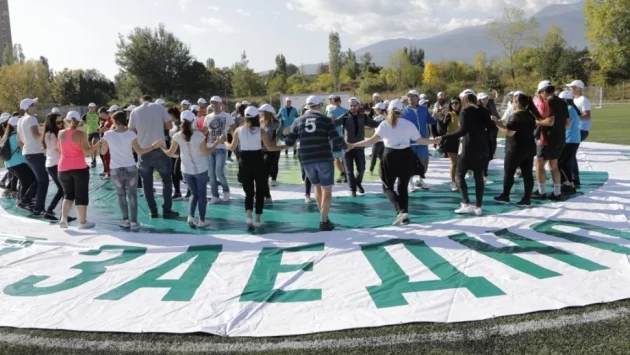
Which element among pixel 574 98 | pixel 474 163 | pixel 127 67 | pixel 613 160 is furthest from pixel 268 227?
pixel 127 67

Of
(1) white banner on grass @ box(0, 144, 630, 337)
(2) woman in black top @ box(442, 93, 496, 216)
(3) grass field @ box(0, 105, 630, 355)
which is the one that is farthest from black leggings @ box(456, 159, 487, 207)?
(3) grass field @ box(0, 105, 630, 355)

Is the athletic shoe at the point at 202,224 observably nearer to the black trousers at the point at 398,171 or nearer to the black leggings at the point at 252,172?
the black leggings at the point at 252,172

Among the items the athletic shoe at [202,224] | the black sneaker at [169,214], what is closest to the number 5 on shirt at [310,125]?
the athletic shoe at [202,224]

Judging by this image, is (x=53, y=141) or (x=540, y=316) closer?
(x=540, y=316)

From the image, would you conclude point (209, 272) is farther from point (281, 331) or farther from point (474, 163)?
point (474, 163)

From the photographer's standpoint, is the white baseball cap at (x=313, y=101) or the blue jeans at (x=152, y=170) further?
the blue jeans at (x=152, y=170)

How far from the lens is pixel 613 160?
11781 mm

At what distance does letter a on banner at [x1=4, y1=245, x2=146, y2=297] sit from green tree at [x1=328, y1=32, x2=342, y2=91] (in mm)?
53026

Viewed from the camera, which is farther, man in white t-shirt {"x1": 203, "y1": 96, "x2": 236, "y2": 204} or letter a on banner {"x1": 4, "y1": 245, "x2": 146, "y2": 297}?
man in white t-shirt {"x1": 203, "y1": 96, "x2": 236, "y2": 204}

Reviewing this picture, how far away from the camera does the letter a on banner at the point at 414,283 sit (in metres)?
4.40

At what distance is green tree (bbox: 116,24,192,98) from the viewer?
2274 inches

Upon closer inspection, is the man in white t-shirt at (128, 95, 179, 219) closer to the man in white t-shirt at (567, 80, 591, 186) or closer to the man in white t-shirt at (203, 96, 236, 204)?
the man in white t-shirt at (203, 96, 236, 204)

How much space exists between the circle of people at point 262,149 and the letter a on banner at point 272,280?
3.50 feet

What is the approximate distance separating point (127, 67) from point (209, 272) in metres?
58.6
